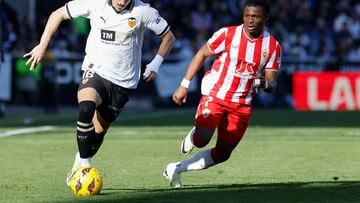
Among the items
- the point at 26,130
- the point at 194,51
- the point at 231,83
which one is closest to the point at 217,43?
the point at 231,83

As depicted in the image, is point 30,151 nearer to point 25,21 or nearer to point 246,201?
point 246,201

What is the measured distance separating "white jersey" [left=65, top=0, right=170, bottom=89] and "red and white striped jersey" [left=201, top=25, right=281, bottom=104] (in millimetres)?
796

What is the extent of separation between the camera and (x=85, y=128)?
9859 millimetres

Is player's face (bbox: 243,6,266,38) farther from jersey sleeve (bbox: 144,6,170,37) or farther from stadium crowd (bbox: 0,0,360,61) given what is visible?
stadium crowd (bbox: 0,0,360,61)

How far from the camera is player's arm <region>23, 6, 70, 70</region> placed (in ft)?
32.9

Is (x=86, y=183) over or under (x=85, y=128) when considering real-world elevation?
under

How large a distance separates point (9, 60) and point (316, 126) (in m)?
8.91

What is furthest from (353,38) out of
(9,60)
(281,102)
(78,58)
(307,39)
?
(9,60)

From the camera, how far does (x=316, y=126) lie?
20531mm

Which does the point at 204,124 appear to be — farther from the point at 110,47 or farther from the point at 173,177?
the point at 110,47

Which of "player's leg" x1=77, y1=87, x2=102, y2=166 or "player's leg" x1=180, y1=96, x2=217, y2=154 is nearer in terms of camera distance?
"player's leg" x1=77, y1=87, x2=102, y2=166

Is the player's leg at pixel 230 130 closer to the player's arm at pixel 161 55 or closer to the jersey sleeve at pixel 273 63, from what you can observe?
the jersey sleeve at pixel 273 63

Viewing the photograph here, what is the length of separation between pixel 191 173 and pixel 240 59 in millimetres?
2023


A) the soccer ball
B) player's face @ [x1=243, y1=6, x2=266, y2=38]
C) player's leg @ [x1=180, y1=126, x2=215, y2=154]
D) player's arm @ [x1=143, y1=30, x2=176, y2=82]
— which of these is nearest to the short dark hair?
player's face @ [x1=243, y1=6, x2=266, y2=38]
